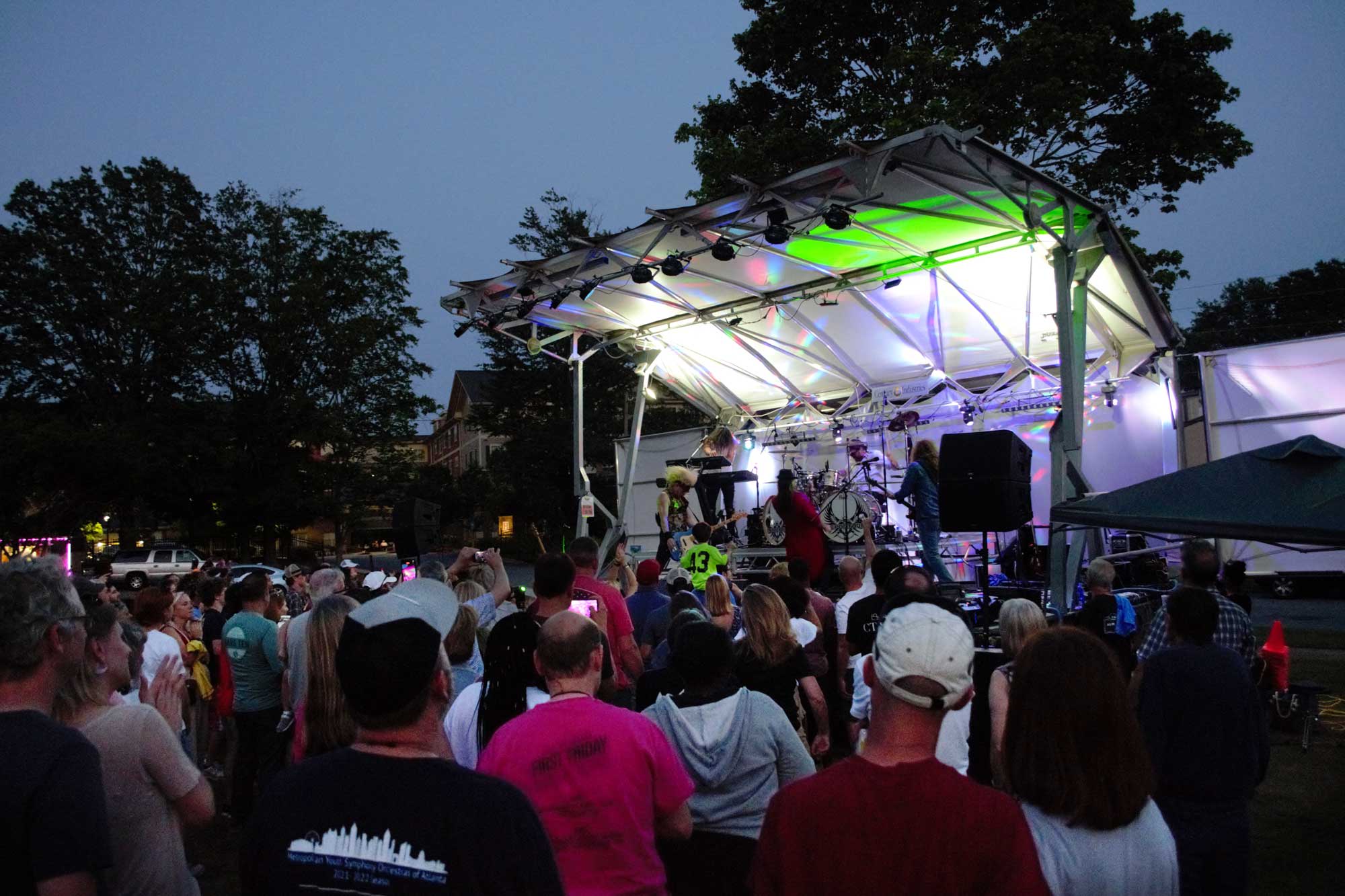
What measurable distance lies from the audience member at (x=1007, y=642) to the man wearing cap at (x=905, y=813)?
1818 millimetres

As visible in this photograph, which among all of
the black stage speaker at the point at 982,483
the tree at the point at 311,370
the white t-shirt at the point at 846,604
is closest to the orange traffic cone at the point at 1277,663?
the black stage speaker at the point at 982,483

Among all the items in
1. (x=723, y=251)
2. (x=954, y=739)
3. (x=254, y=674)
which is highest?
(x=723, y=251)

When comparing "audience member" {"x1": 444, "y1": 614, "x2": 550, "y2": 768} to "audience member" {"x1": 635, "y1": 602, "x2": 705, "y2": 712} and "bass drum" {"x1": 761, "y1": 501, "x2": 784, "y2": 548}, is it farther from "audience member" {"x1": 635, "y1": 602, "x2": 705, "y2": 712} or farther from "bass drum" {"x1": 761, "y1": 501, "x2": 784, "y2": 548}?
"bass drum" {"x1": 761, "y1": 501, "x2": 784, "y2": 548}

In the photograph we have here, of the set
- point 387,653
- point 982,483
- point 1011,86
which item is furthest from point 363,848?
point 1011,86

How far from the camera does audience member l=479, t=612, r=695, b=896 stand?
236 centimetres

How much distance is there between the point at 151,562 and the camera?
31.8 metres

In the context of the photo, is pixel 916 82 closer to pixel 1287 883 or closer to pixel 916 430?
pixel 916 430

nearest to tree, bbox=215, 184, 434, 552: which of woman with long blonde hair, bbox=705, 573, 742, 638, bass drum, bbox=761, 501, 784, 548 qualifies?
bass drum, bbox=761, 501, 784, 548

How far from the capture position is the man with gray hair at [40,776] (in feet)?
5.91

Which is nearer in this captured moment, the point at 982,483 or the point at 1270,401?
the point at 982,483

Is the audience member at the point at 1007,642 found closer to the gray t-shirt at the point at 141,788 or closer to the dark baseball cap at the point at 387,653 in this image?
the dark baseball cap at the point at 387,653

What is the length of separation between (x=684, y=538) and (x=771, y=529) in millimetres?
1801

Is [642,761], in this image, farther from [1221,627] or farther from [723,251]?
[723,251]

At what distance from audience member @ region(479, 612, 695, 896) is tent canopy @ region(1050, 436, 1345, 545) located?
3705 mm
